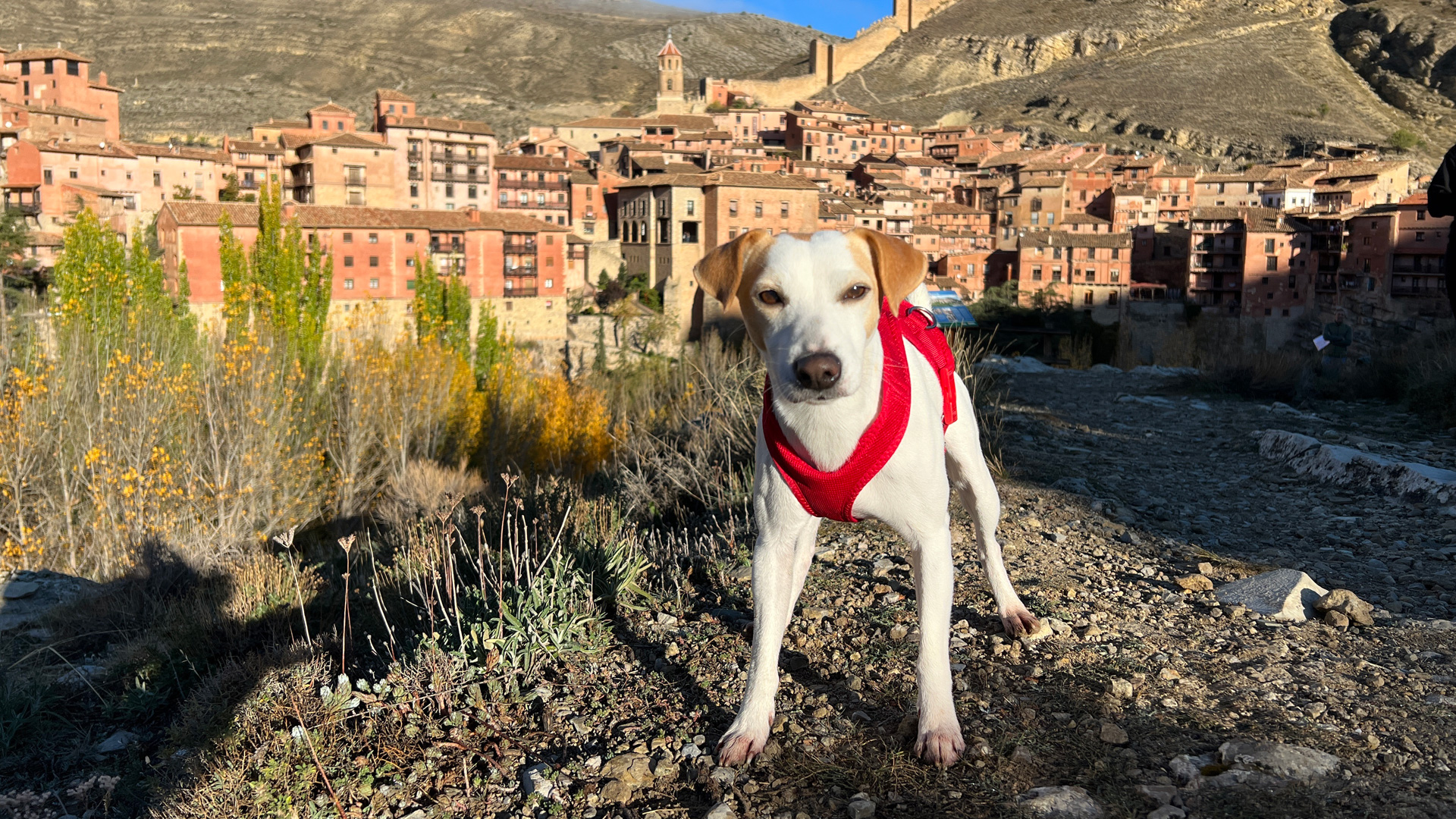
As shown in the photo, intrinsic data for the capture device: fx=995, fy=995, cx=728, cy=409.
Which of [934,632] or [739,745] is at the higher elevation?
[934,632]

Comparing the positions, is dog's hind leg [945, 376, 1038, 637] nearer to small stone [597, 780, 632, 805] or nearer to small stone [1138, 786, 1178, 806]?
small stone [1138, 786, 1178, 806]

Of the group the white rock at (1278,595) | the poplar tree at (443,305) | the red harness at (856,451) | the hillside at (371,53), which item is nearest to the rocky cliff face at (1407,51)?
the hillside at (371,53)

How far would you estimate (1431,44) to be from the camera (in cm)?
7944

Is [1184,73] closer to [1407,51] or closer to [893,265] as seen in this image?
[1407,51]

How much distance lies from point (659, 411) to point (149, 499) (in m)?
5.61

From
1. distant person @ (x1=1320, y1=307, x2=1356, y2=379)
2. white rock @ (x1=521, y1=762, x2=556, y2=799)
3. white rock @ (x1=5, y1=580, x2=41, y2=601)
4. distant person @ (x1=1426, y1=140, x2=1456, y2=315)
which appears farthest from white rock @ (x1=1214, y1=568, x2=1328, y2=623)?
white rock @ (x1=5, y1=580, x2=41, y2=601)

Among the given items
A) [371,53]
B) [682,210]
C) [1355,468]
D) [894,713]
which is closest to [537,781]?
[894,713]

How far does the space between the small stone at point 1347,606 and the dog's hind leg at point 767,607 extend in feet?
6.51

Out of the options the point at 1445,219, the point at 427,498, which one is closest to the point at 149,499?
the point at 427,498

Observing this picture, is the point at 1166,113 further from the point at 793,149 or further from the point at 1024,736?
the point at 1024,736

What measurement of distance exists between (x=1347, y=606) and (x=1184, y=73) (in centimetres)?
9171

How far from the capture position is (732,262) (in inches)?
90.1

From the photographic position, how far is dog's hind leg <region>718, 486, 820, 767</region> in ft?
8.01

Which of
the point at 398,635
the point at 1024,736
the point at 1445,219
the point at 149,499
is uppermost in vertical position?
the point at 1445,219
